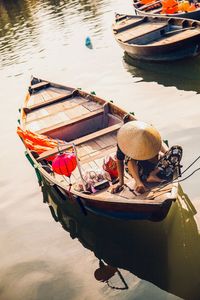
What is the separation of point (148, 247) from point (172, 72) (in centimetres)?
984

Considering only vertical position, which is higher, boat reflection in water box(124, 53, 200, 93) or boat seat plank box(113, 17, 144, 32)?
boat seat plank box(113, 17, 144, 32)

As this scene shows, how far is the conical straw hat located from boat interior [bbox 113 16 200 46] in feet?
31.3

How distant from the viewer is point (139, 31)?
18.2 metres

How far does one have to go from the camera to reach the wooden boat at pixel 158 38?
15.0m

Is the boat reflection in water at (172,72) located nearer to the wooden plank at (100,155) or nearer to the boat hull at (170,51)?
the boat hull at (170,51)

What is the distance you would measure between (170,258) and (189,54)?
10786 mm

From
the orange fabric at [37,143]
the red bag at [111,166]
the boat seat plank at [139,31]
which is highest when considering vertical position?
the boat seat plank at [139,31]

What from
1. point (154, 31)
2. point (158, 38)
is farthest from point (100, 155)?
point (154, 31)

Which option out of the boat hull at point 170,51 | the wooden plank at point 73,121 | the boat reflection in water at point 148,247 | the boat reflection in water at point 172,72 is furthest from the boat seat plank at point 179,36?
the boat reflection in water at point 148,247

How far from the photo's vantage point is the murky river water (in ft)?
22.1

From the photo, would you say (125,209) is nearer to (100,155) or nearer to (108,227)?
(108,227)

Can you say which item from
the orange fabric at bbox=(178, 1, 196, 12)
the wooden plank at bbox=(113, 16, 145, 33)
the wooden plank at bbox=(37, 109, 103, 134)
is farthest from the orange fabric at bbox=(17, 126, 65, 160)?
the orange fabric at bbox=(178, 1, 196, 12)

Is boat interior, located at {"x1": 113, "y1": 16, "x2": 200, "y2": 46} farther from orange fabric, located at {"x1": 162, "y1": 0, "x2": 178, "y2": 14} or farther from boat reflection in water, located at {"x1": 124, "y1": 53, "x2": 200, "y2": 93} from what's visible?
orange fabric, located at {"x1": 162, "y1": 0, "x2": 178, "y2": 14}

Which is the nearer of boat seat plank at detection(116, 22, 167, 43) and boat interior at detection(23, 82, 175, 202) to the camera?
boat interior at detection(23, 82, 175, 202)
